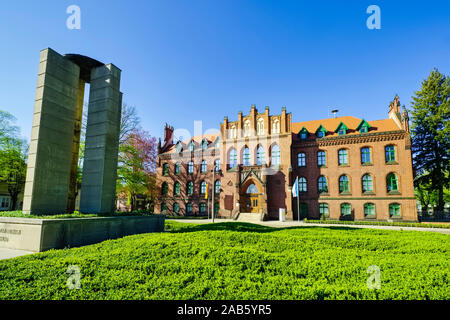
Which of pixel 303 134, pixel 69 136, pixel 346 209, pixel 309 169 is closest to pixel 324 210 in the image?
pixel 346 209

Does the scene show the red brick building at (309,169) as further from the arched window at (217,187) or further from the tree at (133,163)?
the tree at (133,163)

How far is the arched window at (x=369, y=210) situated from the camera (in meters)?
27.3

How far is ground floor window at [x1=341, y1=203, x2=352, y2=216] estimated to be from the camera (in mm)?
28189

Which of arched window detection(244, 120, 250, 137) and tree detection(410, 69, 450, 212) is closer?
tree detection(410, 69, 450, 212)

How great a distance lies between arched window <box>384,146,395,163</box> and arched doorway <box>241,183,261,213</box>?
52.5 ft

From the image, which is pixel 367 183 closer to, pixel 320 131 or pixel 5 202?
pixel 320 131

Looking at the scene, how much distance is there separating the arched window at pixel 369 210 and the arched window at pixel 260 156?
13397 millimetres

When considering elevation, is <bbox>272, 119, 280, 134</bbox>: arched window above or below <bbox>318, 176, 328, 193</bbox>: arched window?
above

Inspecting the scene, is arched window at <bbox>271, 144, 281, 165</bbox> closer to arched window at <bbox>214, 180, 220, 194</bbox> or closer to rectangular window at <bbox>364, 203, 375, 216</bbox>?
arched window at <bbox>214, 180, 220, 194</bbox>

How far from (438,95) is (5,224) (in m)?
44.8

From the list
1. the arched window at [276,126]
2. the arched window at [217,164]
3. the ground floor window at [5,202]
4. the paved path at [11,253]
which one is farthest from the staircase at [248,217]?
the ground floor window at [5,202]

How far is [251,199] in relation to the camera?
104 feet

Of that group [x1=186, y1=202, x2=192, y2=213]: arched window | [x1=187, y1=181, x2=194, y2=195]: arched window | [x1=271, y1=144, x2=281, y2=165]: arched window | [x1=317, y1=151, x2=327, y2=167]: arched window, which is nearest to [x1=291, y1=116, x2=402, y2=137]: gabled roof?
[x1=317, y1=151, x2=327, y2=167]: arched window
